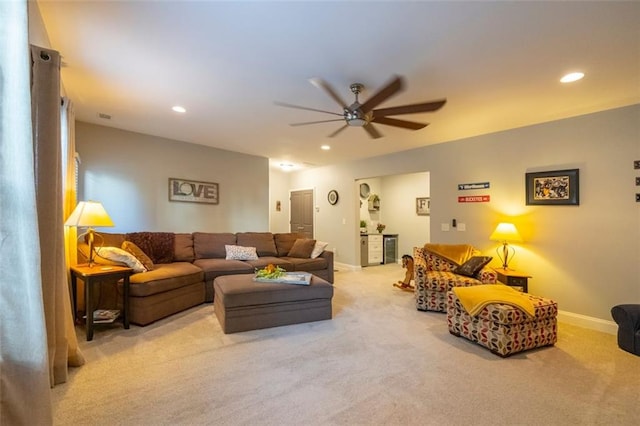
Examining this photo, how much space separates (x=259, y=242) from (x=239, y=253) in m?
0.55

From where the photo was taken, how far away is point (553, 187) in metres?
3.72

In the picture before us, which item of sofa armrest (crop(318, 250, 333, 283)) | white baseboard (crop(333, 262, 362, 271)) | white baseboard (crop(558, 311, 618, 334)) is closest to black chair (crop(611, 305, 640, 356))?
white baseboard (crop(558, 311, 618, 334))

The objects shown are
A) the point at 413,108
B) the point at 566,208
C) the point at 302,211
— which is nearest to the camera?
the point at 413,108

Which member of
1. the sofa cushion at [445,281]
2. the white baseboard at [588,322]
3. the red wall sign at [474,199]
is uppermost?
the red wall sign at [474,199]

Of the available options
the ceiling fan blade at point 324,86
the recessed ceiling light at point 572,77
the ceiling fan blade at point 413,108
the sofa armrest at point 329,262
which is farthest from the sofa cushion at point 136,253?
the recessed ceiling light at point 572,77

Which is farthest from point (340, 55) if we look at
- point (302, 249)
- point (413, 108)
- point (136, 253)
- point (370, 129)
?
point (302, 249)

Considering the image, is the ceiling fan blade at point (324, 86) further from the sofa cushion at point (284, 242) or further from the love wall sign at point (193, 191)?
the love wall sign at point (193, 191)

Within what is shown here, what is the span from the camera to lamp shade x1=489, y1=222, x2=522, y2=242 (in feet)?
12.4

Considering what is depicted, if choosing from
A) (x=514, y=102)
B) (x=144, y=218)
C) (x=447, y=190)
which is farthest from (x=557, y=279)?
(x=144, y=218)

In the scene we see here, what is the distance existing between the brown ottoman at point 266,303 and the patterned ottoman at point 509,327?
5.05 feet

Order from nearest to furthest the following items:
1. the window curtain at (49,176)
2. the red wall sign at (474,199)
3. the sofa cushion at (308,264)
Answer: the window curtain at (49,176) < the red wall sign at (474,199) < the sofa cushion at (308,264)

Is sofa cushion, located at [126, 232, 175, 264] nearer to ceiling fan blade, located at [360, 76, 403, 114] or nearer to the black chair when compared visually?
ceiling fan blade, located at [360, 76, 403, 114]

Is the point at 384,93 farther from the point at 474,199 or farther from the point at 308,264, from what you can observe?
the point at 308,264

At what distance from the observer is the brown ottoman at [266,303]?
3.05 m
